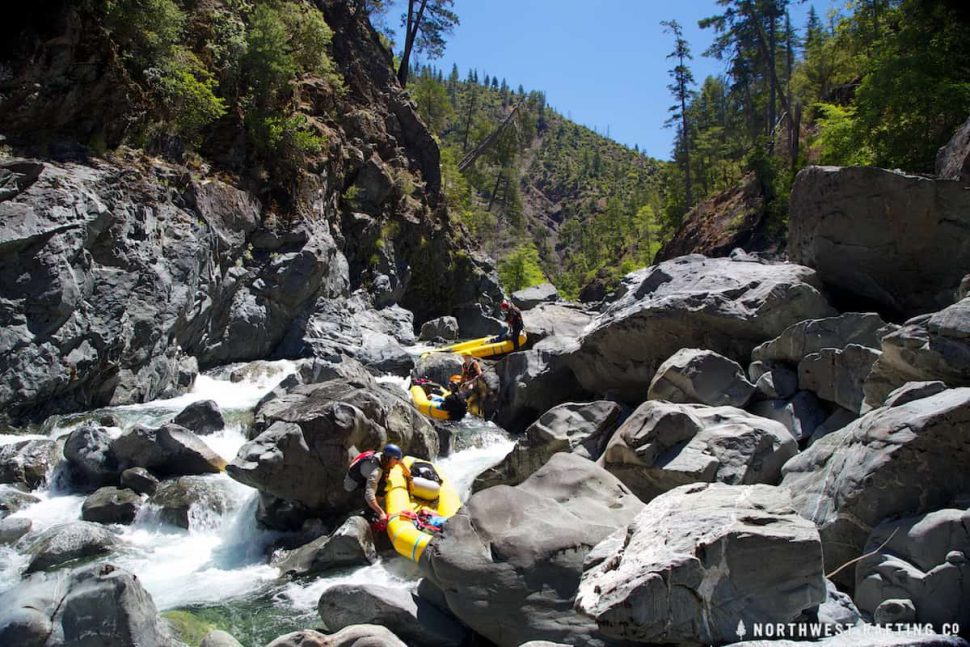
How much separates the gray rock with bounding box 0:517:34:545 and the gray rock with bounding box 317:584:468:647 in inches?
189

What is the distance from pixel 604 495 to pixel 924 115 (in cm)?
1514

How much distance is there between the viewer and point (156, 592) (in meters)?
7.75

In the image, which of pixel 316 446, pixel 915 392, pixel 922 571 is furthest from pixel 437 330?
pixel 922 571

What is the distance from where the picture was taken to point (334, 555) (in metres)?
8.39

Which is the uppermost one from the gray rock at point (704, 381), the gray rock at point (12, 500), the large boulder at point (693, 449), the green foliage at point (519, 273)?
the green foliage at point (519, 273)

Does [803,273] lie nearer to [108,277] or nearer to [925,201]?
[925,201]

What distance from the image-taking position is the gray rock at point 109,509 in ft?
30.4

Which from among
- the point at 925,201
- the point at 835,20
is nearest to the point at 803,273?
the point at 925,201

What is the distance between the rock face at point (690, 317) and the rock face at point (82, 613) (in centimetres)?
961

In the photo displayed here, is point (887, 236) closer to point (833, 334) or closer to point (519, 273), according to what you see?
point (833, 334)

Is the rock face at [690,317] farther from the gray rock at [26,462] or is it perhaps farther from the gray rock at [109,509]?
the gray rock at [26,462]

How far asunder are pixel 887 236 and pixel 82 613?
12373 mm

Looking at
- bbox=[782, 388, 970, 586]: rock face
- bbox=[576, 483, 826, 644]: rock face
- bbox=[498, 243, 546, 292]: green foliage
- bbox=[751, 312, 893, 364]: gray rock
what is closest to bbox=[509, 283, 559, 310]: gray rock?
bbox=[498, 243, 546, 292]: green foliage

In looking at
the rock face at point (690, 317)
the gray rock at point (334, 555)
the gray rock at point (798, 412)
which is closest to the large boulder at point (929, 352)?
the gray rock at point (798, 412)
